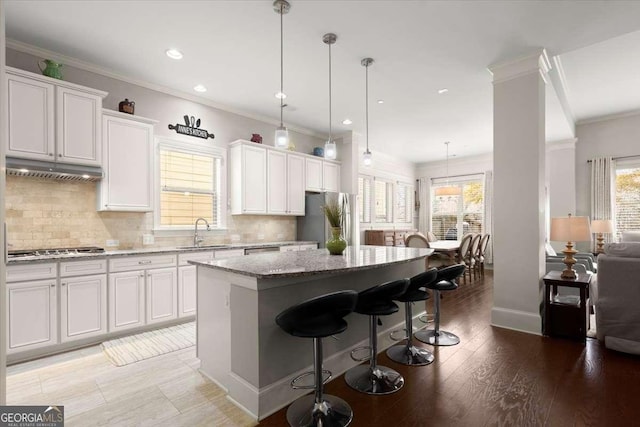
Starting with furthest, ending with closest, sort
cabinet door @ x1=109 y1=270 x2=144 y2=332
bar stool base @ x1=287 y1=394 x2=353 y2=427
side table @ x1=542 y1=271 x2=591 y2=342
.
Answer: cabinet door @ x1=109 y1=270 x2=144 y2=332 → side table @ x1=542 y1=271 x2=591 y2=342 → bar stool base @ x1=287 y1=394 x2=353 y2=427

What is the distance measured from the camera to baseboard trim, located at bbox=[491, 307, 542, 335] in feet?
11.2

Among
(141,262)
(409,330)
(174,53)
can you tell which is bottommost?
(409,330)

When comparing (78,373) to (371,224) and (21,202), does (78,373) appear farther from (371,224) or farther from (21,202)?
(371,224)

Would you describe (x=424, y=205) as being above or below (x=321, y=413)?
above

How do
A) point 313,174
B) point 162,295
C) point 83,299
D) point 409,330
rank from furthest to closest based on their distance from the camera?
1. point 313,174
2. point 162,295
3. point 83,299
4. point 409,330

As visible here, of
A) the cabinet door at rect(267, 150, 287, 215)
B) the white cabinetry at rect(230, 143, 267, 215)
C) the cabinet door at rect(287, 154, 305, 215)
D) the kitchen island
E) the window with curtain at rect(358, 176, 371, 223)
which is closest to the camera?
the kitchen island

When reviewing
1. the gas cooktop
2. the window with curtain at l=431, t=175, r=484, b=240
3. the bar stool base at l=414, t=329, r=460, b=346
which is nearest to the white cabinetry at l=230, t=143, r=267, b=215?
the gas cooktop

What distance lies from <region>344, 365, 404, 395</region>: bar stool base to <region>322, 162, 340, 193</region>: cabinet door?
4.10 meters

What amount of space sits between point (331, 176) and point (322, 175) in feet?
0.94

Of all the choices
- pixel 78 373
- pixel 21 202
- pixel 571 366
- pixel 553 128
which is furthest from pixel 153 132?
pixel 553 128

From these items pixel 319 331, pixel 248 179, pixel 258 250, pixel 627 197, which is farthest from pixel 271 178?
pixel 627 197

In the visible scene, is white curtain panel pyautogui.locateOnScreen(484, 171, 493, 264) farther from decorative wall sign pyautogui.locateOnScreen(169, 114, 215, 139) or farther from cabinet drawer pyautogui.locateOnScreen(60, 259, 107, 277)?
cabinet drawer pyautogui.locateOnScreen(60, 259, 107, 277)

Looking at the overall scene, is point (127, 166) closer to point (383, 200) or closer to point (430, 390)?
point (430, 390)

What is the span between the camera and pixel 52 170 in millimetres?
3184
